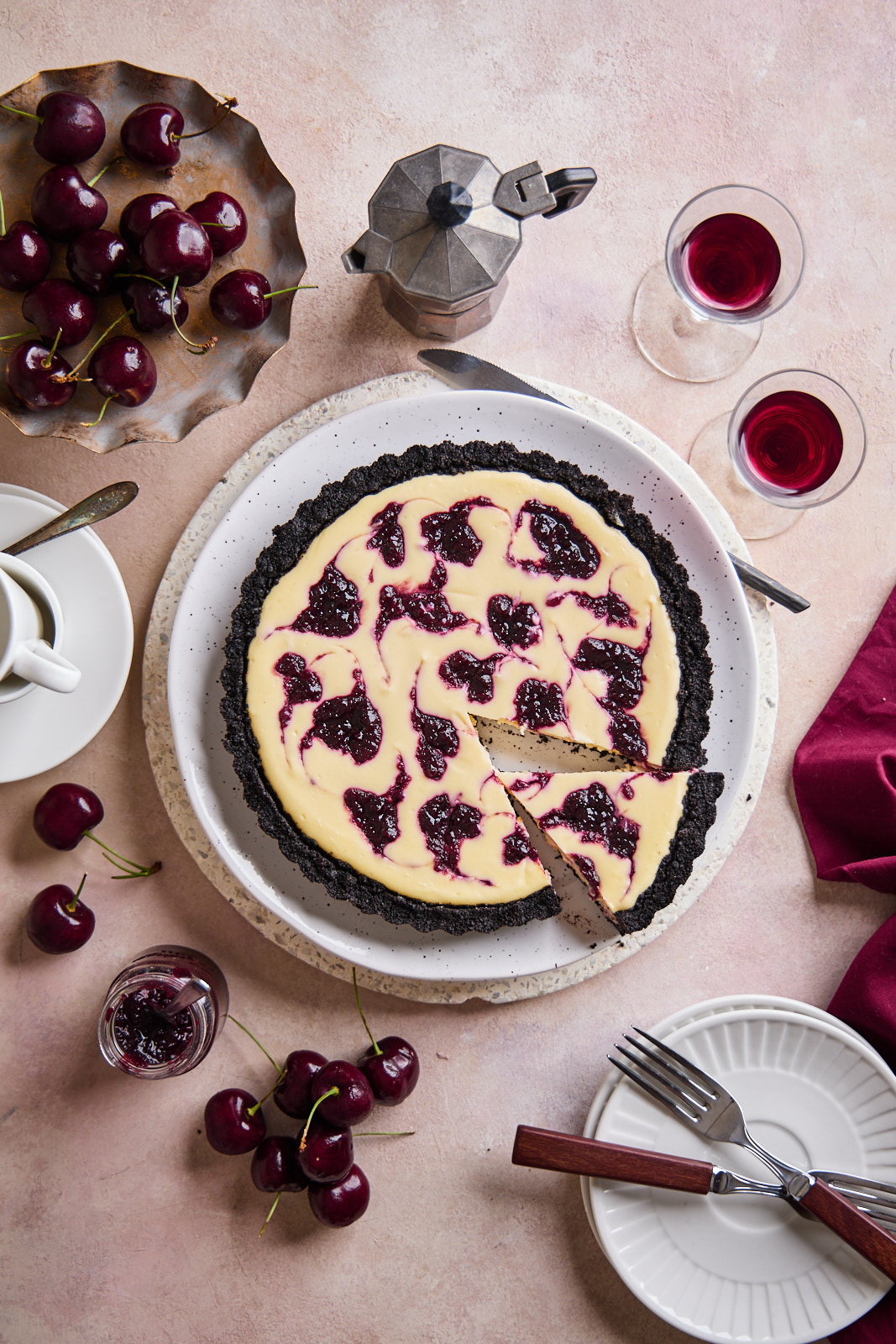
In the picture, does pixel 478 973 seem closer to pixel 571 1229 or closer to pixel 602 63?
pixel 571 1229

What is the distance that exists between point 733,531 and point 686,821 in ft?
3.38

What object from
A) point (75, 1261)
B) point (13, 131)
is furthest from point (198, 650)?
point (75, 1261)

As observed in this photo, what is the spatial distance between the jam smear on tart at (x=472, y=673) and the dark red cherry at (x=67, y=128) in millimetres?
1742

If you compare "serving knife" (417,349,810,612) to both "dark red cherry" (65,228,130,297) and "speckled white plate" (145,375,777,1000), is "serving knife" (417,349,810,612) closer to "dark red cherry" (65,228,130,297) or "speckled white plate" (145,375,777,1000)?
"speckled white plate" (145,375,777,1000)

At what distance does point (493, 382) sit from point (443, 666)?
102 cm

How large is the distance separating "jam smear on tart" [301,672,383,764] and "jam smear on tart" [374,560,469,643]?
0.74 feet

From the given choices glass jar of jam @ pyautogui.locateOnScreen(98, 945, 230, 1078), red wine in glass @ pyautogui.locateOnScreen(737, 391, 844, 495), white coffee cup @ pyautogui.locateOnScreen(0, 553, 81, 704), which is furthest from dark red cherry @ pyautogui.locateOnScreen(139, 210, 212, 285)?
glass jar of jam @ pyautogui.locateOnScreen(98, 945, 230, 1078)

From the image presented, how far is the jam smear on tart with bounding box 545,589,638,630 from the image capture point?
2.72 meters

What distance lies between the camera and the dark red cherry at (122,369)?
249 centimetres

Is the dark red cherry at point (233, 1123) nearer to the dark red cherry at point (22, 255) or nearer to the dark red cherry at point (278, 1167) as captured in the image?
the dark red cherry at point (278, 1167)

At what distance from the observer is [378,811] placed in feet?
8.72

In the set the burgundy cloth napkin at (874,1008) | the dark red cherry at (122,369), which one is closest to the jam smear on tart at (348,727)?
the dark red cherry at (122,369)

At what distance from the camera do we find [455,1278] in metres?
3.00

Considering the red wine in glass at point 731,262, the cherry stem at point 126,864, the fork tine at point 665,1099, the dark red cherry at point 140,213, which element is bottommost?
the cherry stem at point 126,864
